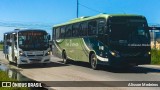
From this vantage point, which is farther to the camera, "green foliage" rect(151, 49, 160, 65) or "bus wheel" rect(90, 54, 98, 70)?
"green foliage" rect(151, 49, 160, 65)

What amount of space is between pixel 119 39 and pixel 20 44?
281 inches

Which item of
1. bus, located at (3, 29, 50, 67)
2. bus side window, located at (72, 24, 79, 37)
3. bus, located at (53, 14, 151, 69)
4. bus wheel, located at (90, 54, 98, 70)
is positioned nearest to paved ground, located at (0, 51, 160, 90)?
bus wheel, located at (90, 54, 98, 70)

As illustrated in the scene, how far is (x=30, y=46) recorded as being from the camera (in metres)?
22.8

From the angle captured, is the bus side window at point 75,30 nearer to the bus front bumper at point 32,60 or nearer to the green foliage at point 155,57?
the bus front bumper at point 32,60

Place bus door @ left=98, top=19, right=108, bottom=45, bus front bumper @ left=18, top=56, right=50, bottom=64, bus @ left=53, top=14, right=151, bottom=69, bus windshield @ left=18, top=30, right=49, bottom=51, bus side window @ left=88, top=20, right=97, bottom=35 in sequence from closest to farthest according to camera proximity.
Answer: bus @ left=53, top=14, right=151, bottom=69 → bus door @ left=98, top=19, right=108, bottom=45 → bus side window @ left=88, top=20, right=97, bottom=35 → bus front bumper @ left=18, top=56, right=50, bottom=64 → bus windshield @ left=18, top=30, right=49, bottom=51

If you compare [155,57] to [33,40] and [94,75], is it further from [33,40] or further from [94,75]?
[94,75]

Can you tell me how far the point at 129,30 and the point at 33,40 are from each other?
707cm

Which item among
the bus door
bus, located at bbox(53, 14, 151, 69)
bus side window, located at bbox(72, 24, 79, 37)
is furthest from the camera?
bus side window, located at bbox(72, 24, 79, 37)

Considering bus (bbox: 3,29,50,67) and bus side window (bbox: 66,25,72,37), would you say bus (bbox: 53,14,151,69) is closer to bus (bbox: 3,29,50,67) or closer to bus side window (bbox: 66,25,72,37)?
bus (bbox: 3,29,50,67)

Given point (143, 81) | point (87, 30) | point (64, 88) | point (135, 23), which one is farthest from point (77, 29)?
point (64, 88)

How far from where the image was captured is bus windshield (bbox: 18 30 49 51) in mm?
22844

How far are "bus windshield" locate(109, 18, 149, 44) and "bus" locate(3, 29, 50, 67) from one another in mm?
6229

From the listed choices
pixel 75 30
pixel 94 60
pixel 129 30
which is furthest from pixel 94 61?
pixel 75 30

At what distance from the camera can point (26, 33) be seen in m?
23.2
